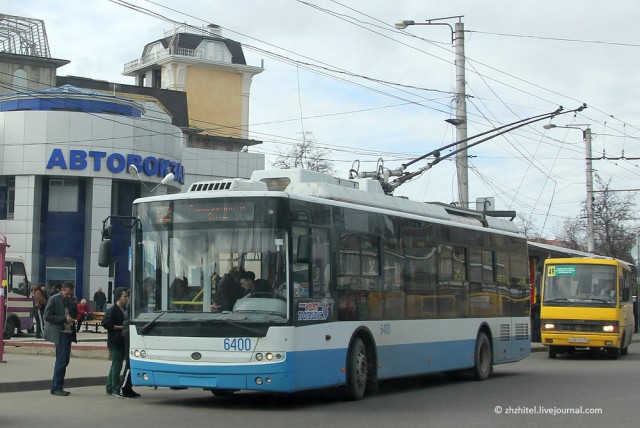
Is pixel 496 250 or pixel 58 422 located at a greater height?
pixel 496 250

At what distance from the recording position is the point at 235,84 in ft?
289

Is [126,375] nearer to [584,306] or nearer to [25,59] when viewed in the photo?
[584,306]

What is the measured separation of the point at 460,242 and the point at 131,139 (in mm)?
32161

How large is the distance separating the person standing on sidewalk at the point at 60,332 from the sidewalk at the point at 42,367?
4.03 feet

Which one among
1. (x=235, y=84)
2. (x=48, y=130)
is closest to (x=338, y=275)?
(x=48, y=130)

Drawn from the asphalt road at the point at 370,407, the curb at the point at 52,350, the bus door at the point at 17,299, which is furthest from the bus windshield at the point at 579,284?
the bus door at the point at 17,299

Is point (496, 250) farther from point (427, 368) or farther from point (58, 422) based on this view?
point (58, 422)

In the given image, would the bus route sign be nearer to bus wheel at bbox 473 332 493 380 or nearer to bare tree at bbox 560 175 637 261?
bus wheel at bbox 473 332 493 380

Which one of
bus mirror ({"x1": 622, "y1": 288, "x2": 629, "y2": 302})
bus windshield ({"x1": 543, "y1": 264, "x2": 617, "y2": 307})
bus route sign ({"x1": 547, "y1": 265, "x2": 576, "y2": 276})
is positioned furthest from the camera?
bus mirror ({"x1": 622, "y1": 288, "x2": 629, "y2": 302})

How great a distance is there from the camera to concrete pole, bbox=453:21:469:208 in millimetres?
27844

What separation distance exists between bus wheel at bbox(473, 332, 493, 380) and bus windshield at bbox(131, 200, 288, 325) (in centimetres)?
714

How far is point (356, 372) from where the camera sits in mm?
14109

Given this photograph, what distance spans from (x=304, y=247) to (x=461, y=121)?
16.4 m

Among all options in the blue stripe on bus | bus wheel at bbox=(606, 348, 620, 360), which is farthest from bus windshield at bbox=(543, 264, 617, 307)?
the blue stripe on bus
